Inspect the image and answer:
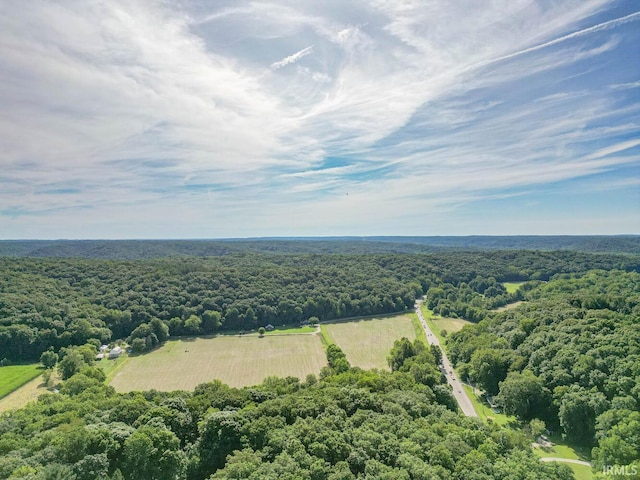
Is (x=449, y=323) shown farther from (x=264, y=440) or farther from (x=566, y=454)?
(x=264, y=440)

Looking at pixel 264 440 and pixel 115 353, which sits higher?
pixel 264 440

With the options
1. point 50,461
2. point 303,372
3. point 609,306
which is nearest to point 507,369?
point 609,306

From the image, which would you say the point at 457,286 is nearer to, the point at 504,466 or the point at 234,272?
the point at 234,272

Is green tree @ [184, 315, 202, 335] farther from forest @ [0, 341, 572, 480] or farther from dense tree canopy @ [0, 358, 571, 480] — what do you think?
dense tree canopy @ [0, 358, 571, 480]

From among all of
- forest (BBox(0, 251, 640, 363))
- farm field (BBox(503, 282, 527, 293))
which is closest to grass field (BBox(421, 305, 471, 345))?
forest (BBox(0, 251, 640, 363))

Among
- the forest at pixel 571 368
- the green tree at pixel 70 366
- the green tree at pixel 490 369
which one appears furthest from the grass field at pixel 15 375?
the forest at pixel 571 368

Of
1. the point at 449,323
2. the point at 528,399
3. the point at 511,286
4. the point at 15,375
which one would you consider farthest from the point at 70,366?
the point at 511,286
